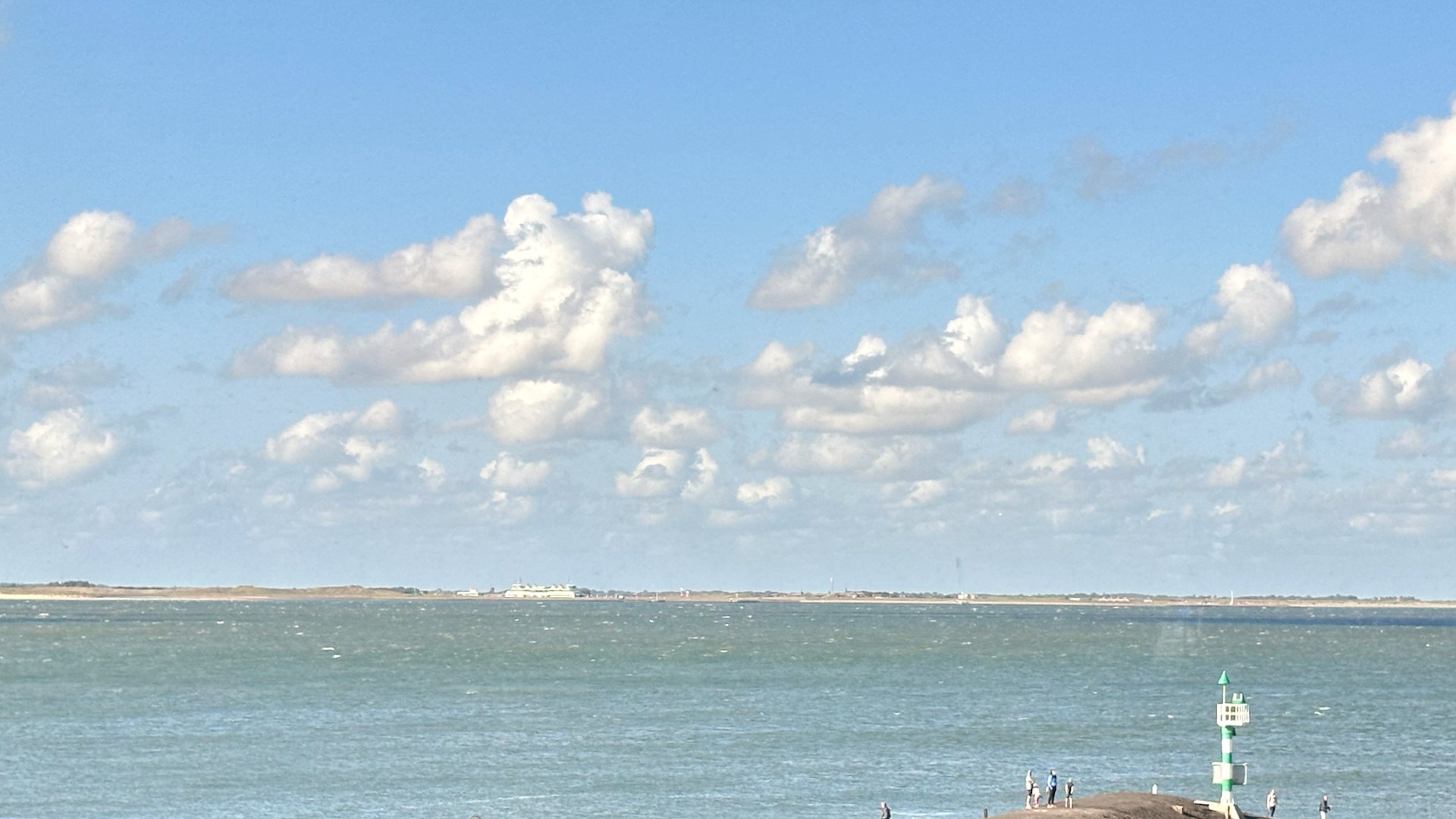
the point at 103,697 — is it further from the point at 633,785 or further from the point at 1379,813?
the point at 1379,813

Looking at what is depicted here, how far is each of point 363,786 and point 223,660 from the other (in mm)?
110982

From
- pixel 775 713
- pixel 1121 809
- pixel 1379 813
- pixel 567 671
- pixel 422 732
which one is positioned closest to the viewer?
pixel 1121 809

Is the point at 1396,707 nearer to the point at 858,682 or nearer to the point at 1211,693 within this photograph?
the point at 1211,693

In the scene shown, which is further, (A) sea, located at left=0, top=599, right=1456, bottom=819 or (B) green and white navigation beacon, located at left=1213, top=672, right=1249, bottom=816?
(A) sea, located at left=0, top=599, right=1456, bottom=819

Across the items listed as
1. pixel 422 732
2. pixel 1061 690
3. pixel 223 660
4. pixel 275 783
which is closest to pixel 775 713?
pixel 422 732

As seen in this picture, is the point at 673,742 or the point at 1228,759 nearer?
the point at 1228,759

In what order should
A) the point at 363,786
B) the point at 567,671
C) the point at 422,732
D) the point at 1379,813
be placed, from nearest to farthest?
the point at 1379,813 → the point at 363,786 → the point at 422,732 → the point at 567,671

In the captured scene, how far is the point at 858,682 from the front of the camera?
6565 inches

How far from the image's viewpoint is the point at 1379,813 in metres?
85.9

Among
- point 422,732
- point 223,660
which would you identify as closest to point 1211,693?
point 422,732

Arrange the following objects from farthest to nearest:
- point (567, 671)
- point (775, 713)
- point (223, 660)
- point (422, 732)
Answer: point (223, 660) → point (567, 671) → point (775, 713) → point (422, 732)

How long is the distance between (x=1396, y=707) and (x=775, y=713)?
48477mm

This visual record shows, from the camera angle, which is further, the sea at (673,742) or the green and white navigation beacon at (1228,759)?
the sea at (673,742)

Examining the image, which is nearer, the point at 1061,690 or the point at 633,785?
the point at 633,785
